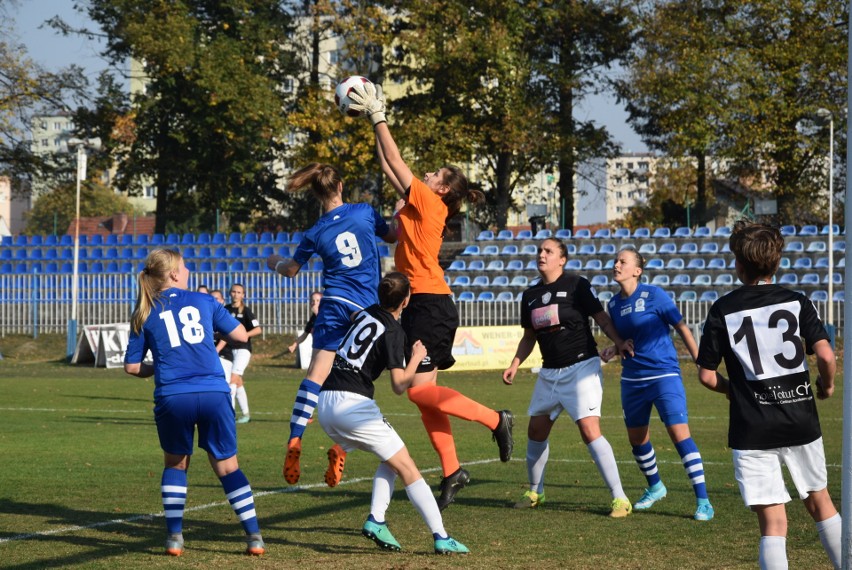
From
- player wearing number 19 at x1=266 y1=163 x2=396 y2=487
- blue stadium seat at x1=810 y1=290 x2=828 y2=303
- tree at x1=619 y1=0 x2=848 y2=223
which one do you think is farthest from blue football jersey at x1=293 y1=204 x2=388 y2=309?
tree at x1=619 y1=0 x2=848 y2=223

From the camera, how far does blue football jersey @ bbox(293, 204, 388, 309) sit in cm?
800

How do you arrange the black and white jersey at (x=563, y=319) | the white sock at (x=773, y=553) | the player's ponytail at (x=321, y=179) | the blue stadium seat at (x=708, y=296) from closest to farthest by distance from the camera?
1. the white sock at (x=773, y=553)
2. the player's ponytail at (x=321, y=179)
3. the black and white jersey at (x=563, y=319)
4. the blue stadium seat at (x=708, y=296)

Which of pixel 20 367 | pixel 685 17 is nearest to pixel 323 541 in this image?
pixel 20 367

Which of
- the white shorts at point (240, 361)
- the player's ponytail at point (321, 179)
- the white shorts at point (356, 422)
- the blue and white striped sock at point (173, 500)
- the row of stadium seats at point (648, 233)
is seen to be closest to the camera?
the white shorts at point (356, 422)

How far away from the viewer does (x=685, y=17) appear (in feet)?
134

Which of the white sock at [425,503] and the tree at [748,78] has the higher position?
the tree at [748,78]

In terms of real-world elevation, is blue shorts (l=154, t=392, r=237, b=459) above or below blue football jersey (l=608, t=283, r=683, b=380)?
below

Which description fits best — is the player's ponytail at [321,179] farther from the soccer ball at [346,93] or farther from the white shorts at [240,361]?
the white shorts at [240,361]

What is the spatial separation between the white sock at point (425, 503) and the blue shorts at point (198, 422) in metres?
1.17

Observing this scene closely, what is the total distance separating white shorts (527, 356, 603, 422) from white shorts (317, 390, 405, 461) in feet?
6.56

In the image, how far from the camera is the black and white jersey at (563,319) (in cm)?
885

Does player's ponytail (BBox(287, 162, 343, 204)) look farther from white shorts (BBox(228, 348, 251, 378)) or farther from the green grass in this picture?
white shorts (BBox(228, 348, 251, 378))

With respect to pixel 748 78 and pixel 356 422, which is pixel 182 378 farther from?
pixel 748 78

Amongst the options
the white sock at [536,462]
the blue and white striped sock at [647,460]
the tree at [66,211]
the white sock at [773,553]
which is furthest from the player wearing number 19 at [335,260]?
the tree at [66,211]
